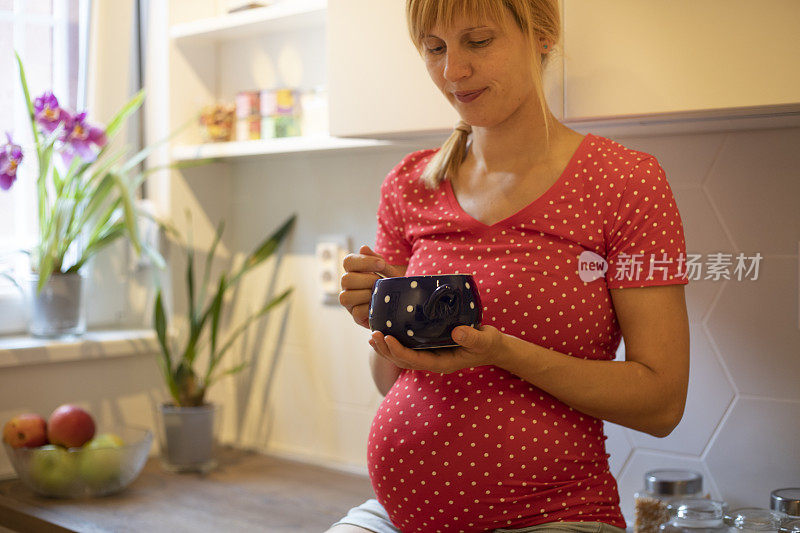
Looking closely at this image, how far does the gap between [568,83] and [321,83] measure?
29.3 inches

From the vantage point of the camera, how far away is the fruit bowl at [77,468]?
4.92 ft

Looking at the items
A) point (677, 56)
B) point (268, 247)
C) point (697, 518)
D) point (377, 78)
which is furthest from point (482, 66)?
point (268, 247)

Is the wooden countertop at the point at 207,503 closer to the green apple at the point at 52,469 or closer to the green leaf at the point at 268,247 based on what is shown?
the green apple at the point at 52,469

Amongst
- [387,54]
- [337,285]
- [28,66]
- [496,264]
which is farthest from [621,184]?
→ [28,66]

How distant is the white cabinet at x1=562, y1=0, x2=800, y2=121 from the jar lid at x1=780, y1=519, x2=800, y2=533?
1.76 feet

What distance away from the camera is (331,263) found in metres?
1.75

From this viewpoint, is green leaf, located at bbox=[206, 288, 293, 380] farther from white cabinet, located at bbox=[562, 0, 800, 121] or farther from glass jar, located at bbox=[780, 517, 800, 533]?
glass jar, located at bbox=[780, 517, 800, 533]

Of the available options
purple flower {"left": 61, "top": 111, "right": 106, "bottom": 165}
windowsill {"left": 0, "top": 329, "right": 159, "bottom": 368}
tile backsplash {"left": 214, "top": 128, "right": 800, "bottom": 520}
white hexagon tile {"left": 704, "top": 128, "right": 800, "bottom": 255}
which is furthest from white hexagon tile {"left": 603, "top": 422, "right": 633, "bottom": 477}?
purple flower {"left": 61, "top": 111, "right": 106, "bottom": 165}

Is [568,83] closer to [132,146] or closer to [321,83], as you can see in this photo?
[321,83]

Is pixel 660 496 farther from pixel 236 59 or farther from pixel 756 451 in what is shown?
pixel 236 59

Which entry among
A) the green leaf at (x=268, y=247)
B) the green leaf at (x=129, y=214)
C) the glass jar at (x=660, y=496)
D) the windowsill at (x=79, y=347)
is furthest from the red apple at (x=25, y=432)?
the glass jar at (x=660, y=496)

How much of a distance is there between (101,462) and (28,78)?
32.9 inches

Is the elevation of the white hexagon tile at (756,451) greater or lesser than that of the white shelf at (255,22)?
lesser

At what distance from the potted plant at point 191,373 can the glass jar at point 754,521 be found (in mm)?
980
